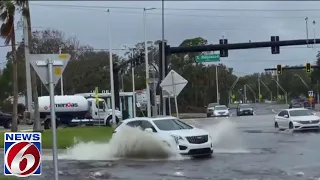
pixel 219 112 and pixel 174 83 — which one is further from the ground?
pixel 174 83

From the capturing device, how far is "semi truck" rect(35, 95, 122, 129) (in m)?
49.4

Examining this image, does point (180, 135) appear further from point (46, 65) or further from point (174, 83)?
point (46, 65)

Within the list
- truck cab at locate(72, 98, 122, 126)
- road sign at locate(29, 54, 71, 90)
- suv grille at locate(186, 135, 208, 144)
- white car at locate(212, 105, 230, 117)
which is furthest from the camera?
white car at locate(212, 105, 230, 117)

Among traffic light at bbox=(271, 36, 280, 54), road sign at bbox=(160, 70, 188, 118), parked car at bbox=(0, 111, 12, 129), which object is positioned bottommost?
parked car at bbox=(0, 111, 12, 129)

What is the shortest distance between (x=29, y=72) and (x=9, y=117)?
481 inches

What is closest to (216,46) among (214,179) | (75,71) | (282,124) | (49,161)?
(282,124)

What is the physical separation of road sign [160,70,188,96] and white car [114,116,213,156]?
557 cm

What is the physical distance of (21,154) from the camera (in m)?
8.57

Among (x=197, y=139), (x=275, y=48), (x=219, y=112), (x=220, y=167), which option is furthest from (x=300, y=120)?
(x=219, y=112)

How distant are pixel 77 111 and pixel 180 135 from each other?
99.5ft

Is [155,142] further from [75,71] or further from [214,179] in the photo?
[75,71]

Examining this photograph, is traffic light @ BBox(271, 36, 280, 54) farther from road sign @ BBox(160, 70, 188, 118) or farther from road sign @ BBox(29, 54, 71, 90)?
road sign @ BBox(29, 54, 71, 90)

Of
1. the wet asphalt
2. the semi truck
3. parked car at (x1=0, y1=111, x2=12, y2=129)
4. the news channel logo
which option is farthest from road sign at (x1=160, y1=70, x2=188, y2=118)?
parked car at (x1=0, y1=111, x2=12, y2=129)

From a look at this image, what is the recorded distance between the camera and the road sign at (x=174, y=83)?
2791 centimetres
